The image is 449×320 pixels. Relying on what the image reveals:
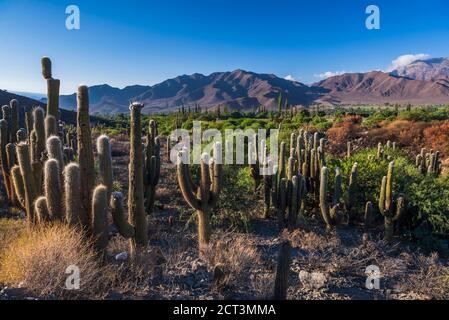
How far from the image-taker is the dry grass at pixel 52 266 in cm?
433

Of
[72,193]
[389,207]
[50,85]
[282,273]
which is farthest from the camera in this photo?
[389,207]

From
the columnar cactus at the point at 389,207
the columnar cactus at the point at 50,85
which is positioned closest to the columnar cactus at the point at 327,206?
the columnar cactus at the point at 389,207

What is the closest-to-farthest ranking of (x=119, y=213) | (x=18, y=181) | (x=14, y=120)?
(x=119, y=213) < (x=18, y=181) < (x=14, y=120)

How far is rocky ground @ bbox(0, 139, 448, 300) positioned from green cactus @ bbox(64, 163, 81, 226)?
2.59 ft

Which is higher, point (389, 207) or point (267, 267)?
point (389, 207)

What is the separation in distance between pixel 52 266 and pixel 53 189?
3.76 feet

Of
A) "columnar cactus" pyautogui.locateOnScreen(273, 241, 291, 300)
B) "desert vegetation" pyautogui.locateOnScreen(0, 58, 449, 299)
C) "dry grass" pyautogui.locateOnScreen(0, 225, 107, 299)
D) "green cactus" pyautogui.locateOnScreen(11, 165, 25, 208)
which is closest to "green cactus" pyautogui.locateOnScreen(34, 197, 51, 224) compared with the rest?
"desert vegetation" pyautogui.locateOnScreen(0, 58, 449, 299)

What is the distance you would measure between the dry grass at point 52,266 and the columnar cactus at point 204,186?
182cm

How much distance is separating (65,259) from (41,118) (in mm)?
3345

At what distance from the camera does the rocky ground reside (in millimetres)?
5035

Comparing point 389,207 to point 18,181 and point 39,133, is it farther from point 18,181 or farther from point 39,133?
point 18,181

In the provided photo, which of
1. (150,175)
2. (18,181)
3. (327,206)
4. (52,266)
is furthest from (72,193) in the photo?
(327,206)

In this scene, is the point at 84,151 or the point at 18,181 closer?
the point at 84,151

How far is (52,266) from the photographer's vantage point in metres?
4.45
